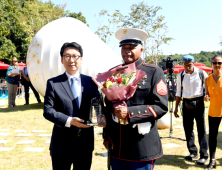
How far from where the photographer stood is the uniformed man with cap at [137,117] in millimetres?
2104

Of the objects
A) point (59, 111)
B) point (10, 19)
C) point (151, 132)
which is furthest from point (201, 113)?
point (10, 19)

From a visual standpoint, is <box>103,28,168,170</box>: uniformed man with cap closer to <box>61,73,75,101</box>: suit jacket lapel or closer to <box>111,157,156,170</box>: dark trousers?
<box>111,157,156,170</box>: dark trousers

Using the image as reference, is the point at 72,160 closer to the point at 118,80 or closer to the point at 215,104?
Answer: the point at 118,80

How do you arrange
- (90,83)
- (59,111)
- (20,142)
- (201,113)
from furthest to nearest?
(20,142), (201,113), (90,83), (59,111)

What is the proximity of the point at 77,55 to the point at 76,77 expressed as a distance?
0.81 ft

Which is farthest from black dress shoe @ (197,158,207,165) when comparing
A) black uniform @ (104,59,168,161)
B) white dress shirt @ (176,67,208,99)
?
black uniform @ (104,59,168,161)

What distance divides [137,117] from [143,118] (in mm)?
63

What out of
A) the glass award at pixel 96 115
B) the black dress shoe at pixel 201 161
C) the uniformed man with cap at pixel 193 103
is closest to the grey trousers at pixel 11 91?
the uniformed man with cap at pixel 193 103

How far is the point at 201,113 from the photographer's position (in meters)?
4.38

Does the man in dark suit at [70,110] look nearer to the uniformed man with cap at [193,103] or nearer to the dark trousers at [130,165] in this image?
the dark trousers at [130,165]

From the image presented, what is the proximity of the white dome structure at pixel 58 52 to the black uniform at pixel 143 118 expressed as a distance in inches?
268

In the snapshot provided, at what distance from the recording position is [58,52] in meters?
8.76

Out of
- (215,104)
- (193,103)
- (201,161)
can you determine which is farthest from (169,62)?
(201,161)

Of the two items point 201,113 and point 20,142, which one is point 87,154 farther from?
point 20,142
